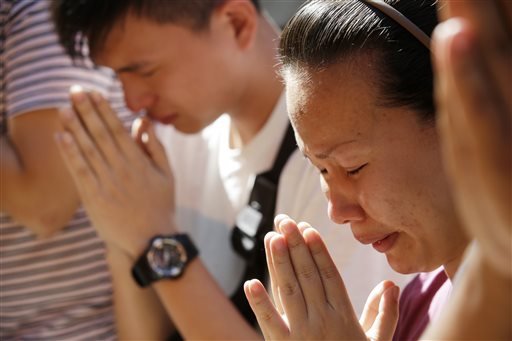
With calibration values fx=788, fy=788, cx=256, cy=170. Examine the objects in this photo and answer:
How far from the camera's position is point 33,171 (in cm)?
177

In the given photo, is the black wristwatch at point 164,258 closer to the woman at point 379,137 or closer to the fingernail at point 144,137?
the fingernail at point 144,137

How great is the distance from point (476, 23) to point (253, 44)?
52.6 inches

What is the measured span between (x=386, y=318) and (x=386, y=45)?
34 cm

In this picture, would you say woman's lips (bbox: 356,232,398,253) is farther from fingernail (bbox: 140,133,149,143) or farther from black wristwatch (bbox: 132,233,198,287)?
fingernail (bbox: 140,133,149,143)

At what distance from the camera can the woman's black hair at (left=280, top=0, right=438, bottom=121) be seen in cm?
99

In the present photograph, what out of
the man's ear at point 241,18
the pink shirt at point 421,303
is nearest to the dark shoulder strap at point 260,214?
the man's ear at point 241,18

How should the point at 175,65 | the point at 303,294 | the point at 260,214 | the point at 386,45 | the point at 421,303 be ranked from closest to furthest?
1. the point at 303,294
2. the point at 386,45
3. the point at 421,303
4. the point at 260,214
5. the point at 175,65

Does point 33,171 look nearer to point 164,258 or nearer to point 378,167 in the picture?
point 164,258

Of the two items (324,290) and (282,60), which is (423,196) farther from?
(282,60)

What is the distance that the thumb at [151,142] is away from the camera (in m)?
1.85

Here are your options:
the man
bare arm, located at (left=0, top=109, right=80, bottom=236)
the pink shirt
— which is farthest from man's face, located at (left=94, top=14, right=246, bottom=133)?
the pink shirt

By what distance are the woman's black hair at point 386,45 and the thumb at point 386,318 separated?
0.75ft

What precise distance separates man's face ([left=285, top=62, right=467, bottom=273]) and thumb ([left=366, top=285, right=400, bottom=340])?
8 centimetres

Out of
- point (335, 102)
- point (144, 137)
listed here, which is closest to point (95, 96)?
point (144, 137)
